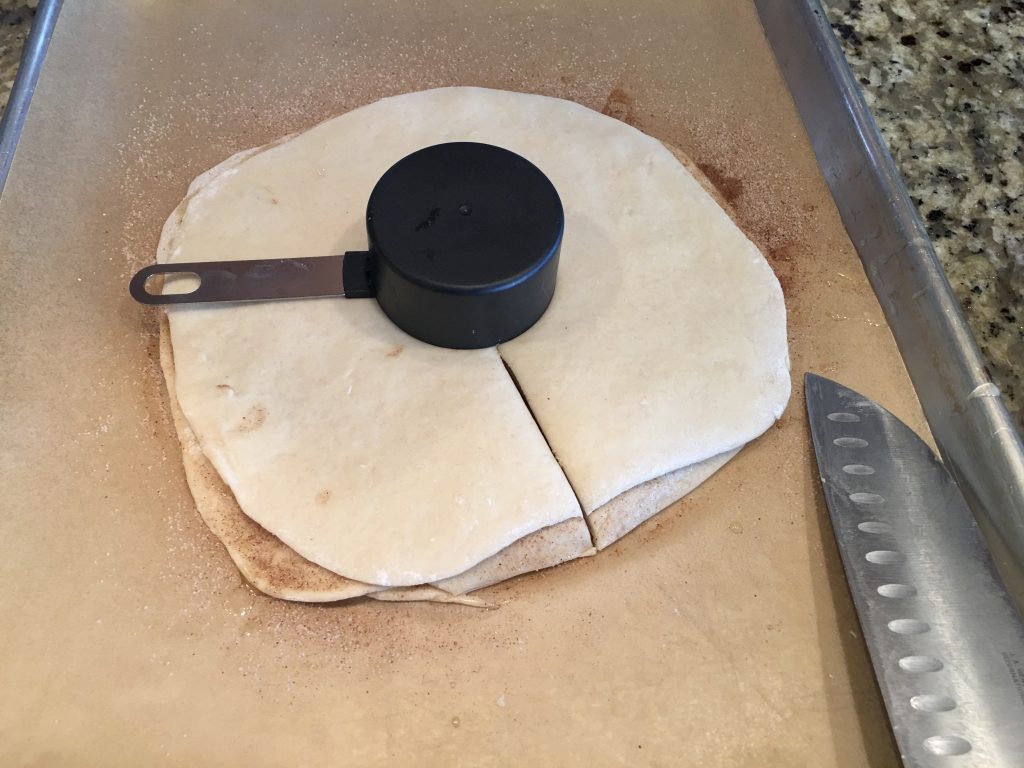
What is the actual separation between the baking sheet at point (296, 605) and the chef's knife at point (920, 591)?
4 cm

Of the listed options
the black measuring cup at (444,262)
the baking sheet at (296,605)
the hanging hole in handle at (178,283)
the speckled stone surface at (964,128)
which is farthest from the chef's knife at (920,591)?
the hanging hole in handle at (178,283)

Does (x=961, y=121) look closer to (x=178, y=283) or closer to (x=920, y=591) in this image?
(x=920, y=591)

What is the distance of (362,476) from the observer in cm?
87

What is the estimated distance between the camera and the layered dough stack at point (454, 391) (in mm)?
858

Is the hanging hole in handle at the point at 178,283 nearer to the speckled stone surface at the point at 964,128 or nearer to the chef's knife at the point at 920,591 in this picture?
the chef's knife at the point at 920,591

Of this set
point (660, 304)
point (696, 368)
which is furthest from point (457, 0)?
point (696, 368)

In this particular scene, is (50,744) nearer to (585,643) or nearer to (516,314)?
(585,643)

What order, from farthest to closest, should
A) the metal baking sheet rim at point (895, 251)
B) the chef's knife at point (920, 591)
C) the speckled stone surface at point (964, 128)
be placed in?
the speckled stone surface at point (964, 128) < the metal baking sheet rim at point (895, 251) < the chef's knife at point (920, 591)

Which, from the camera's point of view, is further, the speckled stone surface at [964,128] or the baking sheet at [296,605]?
the speckled stone surface at [964,128]

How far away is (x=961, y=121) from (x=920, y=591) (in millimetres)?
932

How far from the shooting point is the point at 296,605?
869mm

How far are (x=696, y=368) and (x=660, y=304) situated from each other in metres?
0.11

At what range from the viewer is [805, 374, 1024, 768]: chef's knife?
77 cm

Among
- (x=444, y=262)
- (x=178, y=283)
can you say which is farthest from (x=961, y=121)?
(x=178, y=283)
